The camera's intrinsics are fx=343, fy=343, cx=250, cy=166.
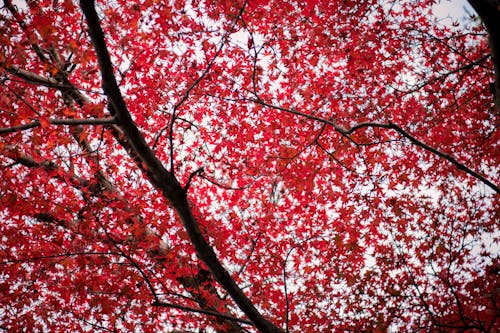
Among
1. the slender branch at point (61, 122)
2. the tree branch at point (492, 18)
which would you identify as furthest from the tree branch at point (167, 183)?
the tree branch at point (492, 18)

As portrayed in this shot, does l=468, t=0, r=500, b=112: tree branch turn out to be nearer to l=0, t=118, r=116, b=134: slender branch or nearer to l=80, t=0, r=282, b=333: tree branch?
l=80, t=0, r=282, b=333: tree branch

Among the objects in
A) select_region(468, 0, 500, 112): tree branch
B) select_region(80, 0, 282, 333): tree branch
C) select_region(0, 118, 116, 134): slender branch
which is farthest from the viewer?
select_region(80, 0, 282, 333): tree branch

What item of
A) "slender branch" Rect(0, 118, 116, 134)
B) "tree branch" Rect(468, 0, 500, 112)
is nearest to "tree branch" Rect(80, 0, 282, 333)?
"slender branch" Rect(0, 118, 116, 134)

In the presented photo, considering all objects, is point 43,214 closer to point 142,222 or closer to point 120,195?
point 120,195

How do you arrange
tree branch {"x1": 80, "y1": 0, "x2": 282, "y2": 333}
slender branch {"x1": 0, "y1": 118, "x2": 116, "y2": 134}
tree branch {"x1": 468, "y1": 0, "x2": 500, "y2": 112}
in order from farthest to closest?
tree branch {"x1": 80, "y1": 0, "x2": 282, "y2": 333}, slender branch {"x1": 0, "y1": 118, "x2": 116, "y2": 134}, tree branch {"x1": 468, "y1": 0, "x2": 500, "y2": 112}

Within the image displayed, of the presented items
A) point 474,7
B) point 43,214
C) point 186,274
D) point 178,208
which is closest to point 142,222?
point 186,274

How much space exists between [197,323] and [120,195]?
3.54m

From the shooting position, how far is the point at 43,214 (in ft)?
26.1

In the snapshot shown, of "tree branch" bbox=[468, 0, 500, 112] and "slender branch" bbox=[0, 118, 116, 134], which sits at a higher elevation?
"slender branch" bbox=[0, 118, 116, 134]

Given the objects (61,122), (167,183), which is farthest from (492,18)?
(61,122)

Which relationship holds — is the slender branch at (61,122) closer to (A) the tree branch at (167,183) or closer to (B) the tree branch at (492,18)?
(A) the tree branch at (167,183)

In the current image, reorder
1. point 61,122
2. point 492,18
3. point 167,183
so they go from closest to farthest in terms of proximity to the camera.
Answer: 1. point 492,18
2. point 61,122
3. point 167,183

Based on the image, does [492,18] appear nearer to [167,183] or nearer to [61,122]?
[167,183]

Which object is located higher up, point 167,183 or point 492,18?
point 167,183
